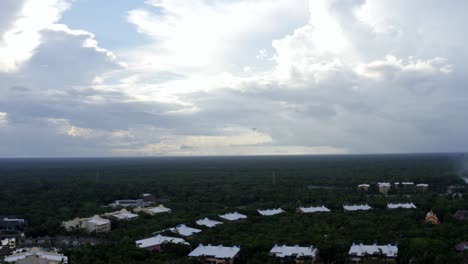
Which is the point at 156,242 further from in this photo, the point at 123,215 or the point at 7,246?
the point at 123,215

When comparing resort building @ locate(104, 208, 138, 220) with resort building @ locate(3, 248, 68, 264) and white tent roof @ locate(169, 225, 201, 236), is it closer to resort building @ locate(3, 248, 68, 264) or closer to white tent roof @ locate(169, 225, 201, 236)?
white tent roof @ locate(169, 225, 201, 236)

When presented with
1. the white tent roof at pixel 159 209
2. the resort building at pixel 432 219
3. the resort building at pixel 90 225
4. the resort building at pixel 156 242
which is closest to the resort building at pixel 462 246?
the resort building at pixel 432 219

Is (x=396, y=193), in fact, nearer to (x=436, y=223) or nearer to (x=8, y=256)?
(x=436, y=223)

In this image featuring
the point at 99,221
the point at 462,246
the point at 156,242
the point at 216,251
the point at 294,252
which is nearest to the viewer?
the point at 294,252

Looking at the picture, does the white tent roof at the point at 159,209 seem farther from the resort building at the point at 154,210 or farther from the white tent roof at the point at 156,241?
the white tent roof at the point at 156,241

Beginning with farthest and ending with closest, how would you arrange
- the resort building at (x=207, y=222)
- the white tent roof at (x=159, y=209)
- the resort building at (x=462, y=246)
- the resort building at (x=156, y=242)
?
1. the white tent roof at (x=159, y=209)
2. the resort building at (x=207, y=222)
3. the resort building at (x=156, y=242)
4. the resort building at (x=462, y=246)

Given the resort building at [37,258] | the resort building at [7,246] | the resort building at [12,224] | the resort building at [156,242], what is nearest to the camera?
the resort building at [37,258]

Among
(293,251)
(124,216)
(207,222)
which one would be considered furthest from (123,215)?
(293,251)

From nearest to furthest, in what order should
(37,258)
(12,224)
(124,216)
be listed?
(37,258), (12,224), (124,216)
